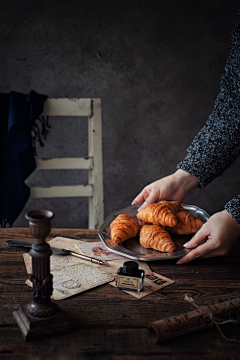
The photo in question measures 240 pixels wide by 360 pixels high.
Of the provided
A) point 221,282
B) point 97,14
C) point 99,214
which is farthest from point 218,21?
point 221,282

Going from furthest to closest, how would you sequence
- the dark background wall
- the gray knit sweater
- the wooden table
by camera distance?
the dark background wall < the gray knit sweater < the wooden table

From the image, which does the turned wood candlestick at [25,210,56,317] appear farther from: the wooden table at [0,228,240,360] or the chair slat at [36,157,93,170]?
the chair slat at [36,157,93,170]

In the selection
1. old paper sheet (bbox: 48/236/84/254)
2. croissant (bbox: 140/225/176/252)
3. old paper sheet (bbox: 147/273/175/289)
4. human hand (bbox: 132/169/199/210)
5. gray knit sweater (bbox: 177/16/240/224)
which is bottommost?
old paper sheet (bbox: 48/236/84/254)

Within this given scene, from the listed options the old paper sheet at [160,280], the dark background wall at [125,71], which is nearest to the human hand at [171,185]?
the old paper sheet at [160,280]

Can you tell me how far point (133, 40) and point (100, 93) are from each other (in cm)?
55

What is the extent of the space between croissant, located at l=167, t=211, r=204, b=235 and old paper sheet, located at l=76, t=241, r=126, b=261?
9.0 inches

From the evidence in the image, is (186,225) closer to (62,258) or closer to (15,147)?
(62,258)

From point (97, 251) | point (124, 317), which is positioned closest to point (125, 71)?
point (97, 251)

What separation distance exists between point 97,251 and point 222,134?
0.66m

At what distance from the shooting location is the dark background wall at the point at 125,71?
2680 mm

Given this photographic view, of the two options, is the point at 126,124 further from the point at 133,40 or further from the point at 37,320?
the point at 37,320

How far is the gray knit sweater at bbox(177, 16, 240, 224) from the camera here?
1205 mm

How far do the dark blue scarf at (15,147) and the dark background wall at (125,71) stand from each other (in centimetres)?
104

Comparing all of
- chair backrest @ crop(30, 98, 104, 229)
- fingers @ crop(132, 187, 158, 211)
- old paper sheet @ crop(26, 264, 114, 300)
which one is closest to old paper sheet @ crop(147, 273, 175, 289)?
old paper sheet @ crop(26, 264, 114, 300)
